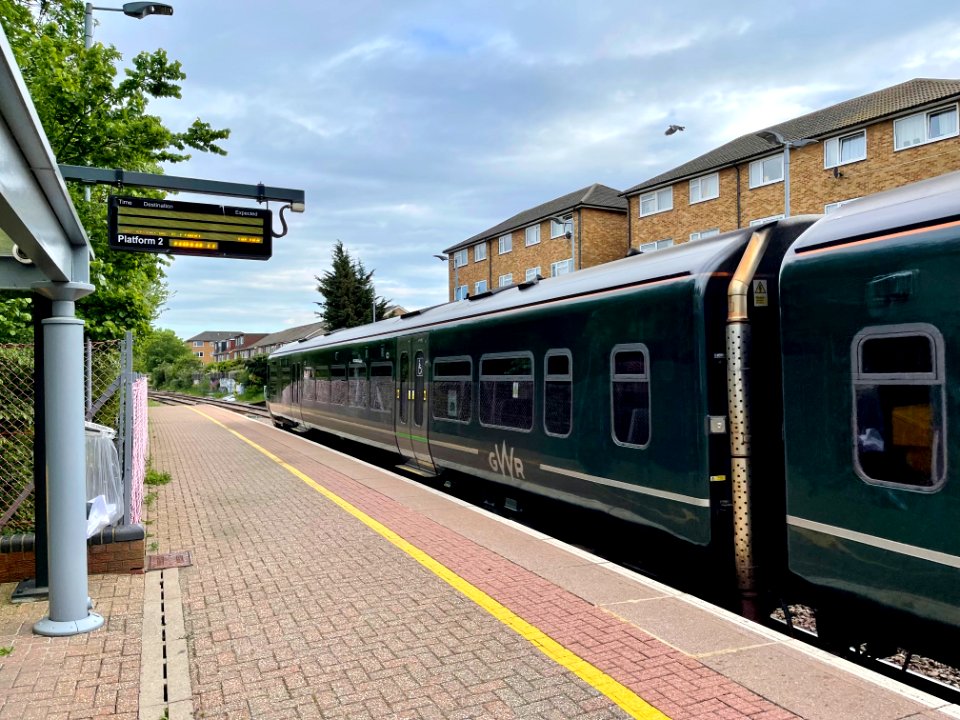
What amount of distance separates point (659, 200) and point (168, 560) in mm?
29982

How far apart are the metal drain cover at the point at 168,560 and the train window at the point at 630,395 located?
408 cm

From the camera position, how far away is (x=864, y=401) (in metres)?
4.33

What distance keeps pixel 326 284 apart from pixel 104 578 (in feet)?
160

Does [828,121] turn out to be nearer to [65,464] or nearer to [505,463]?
[505,463]

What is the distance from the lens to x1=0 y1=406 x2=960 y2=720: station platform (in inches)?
146

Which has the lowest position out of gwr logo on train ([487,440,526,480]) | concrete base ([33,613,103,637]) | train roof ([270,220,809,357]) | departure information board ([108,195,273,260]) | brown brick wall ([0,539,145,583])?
concrete base ([33,613,103,637])

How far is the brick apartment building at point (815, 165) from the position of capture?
2272 cm

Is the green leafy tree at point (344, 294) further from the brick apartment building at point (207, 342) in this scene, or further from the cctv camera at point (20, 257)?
the brick apartment building at point (207, 342)

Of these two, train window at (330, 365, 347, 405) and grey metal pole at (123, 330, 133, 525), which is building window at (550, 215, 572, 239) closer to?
train window at (330, 365, 347, 405)

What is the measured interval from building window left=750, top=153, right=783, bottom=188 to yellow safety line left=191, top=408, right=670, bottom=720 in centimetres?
2488

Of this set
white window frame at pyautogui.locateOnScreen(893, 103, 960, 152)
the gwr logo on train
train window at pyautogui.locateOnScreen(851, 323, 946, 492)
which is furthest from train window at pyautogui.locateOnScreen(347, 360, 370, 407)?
white window frame at pyautogui.locateOnScreen(893, 103, 960, 152)

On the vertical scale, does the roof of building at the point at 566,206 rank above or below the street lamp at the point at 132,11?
above

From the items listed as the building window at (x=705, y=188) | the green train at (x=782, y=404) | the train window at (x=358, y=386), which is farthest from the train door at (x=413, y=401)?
the building window at (x=705, y=188)

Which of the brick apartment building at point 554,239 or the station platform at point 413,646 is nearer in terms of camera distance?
the station platform at point 413,646
